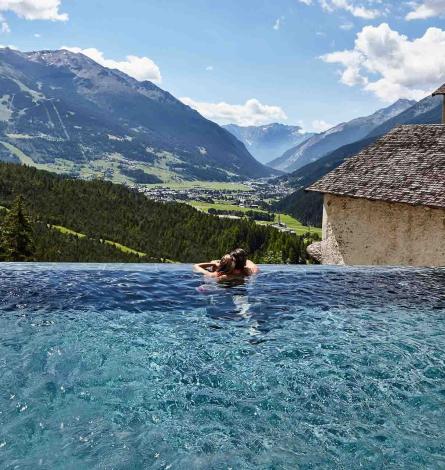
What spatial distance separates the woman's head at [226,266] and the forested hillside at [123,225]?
74930mm

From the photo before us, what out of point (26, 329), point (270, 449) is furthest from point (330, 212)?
point (270, 449)

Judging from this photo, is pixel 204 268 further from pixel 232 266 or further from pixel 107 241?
pixel 107 241

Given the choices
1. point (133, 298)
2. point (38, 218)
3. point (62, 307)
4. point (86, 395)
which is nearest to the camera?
point (86, 395)

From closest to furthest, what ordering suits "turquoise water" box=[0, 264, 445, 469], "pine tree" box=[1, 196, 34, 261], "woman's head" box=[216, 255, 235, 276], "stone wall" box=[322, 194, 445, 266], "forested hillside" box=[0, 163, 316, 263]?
"turquoise water" box=[0, 264, 445, 469] → "woman's head" box=[216, 255, 235, 276] → "stone wall" box=[322, 194, 445, 266] → "pine tree" box=[1, 196, 34, 261] → "forested hillside" box=[0, 163, 316, 263]

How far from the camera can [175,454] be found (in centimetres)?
711

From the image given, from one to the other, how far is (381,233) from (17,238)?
135ft

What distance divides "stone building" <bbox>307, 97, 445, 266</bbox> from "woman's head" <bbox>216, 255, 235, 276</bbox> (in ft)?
32.9

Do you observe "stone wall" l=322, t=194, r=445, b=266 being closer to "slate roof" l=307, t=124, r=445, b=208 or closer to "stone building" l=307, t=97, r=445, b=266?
"stone building" l=307, t=97, r=445, b=266

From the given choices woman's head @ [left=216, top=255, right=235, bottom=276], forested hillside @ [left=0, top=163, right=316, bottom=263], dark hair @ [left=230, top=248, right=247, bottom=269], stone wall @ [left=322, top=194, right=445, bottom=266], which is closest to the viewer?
woman's head @ [left=216, top=255, right=235, bottom=276]

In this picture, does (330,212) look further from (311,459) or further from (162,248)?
(162,248)

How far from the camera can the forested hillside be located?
97.9 meters

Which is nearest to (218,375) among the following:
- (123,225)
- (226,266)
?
(226,266)

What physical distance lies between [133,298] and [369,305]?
22.5 feet

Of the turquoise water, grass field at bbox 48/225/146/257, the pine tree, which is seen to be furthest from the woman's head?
grass field at bbox 48/225/146/257
